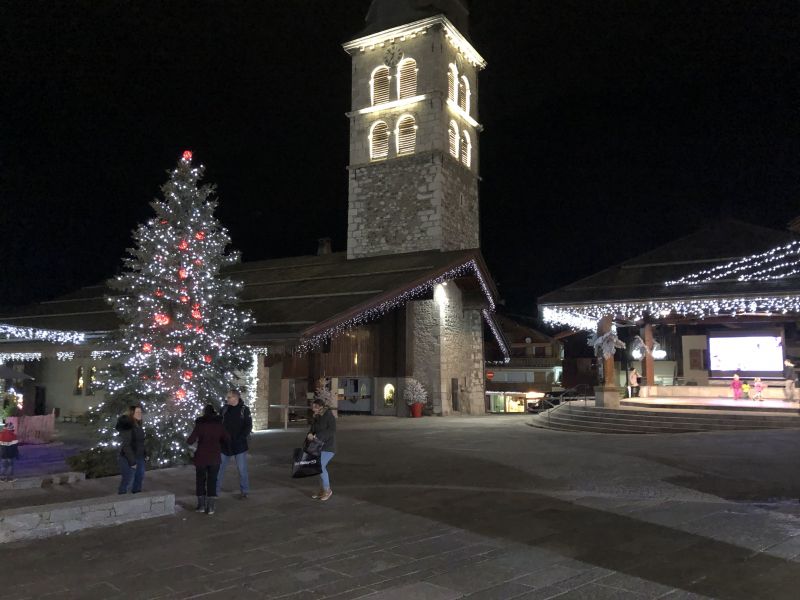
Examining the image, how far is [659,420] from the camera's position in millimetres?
17484

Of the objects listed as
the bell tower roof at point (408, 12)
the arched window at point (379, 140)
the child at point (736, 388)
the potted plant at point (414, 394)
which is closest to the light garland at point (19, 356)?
the potted plant at point (414, 394)

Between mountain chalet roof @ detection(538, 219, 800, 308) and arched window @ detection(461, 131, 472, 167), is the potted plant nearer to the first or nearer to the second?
mountain chalet roof @ detection(538, 219, 800, 308)

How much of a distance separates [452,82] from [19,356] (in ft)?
71.4

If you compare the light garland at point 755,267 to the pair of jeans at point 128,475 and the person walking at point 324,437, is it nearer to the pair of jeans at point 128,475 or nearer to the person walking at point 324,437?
the person walking at point 324,437

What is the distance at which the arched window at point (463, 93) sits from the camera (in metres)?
29.7

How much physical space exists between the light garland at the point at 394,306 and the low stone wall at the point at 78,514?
9.31m

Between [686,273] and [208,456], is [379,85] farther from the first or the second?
[208,456]

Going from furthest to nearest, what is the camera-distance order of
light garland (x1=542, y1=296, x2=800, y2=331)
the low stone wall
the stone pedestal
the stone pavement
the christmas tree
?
1. the stone pedestal
2. light garland (x1=542, y1=296, x2=800, y2=331)
3. the christmas tree
4. the low stone wall
5. the stone pavement

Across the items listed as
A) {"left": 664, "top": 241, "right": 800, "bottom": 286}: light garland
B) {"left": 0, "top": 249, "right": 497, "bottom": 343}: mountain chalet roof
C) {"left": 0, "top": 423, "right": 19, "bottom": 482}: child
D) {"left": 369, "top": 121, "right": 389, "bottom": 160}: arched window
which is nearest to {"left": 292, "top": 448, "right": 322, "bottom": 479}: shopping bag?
{"left": 0, "top": 423, "right": 19, "bottom": 482}: child

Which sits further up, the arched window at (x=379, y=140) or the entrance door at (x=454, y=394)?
the arched window at (x=379, y=140)

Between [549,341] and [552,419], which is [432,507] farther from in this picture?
[549,341]

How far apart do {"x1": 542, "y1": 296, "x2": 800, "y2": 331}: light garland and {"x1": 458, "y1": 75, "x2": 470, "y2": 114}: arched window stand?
1216cm

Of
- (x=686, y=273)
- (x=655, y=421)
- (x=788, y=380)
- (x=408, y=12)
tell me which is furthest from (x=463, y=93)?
(x=655, y=421)

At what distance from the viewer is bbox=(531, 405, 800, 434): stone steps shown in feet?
53.3
